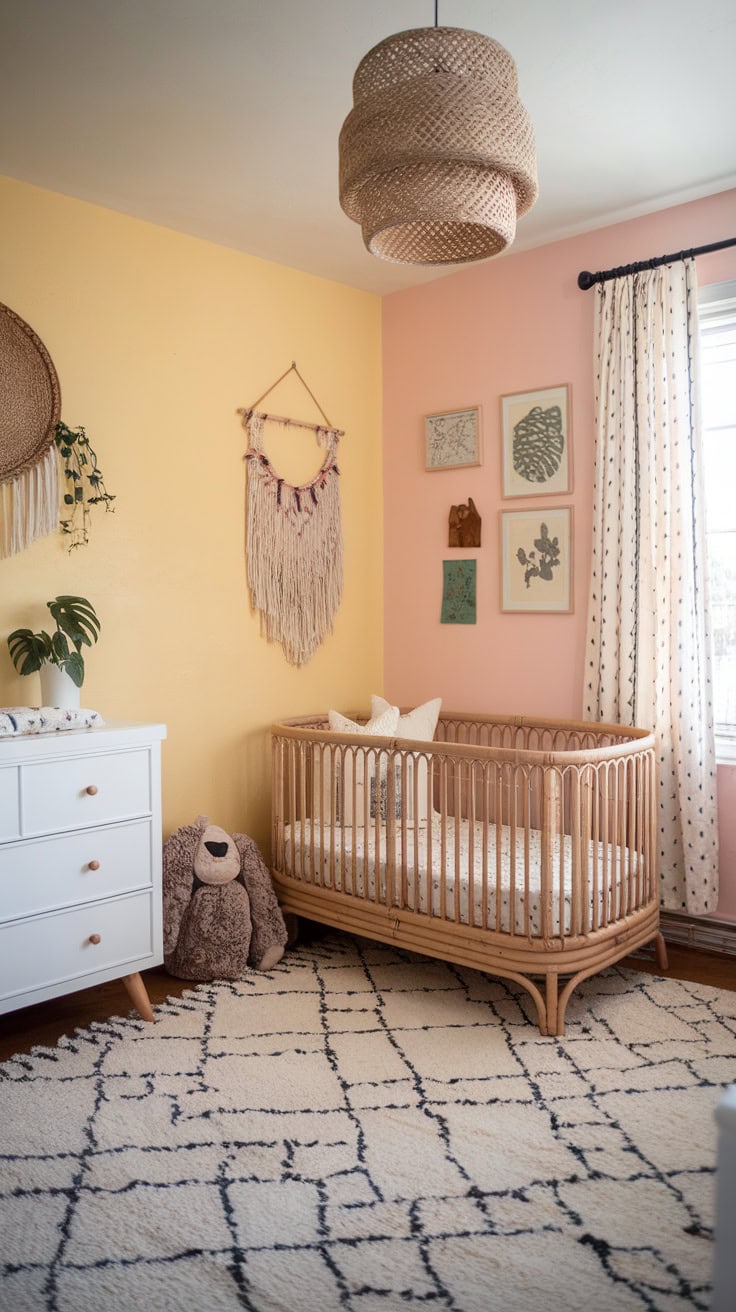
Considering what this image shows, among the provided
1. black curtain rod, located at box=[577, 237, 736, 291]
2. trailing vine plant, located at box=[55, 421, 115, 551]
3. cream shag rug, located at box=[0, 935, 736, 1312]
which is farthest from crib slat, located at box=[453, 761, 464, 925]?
black curtain rod, located at box=[577, 237, 736, 291]

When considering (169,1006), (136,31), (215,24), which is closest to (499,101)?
(215,24)

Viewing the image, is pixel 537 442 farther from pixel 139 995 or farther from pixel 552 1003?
pixel 139 995

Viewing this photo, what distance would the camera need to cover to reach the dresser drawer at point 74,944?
7.86 ft

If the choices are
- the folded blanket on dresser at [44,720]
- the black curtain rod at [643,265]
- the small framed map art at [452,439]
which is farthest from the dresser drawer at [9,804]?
the black curtain rod at [643,265]

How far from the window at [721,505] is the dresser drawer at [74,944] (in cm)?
189

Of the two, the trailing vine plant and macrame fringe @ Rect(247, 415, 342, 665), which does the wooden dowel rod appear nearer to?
macrame fringe @ Rect(247, 415, 342, 665)

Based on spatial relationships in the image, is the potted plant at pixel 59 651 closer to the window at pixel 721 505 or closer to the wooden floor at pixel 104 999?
the wooden floor at pixel 104 999

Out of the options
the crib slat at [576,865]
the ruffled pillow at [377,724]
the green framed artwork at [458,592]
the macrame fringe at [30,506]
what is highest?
the macrame fringe at [30,506]

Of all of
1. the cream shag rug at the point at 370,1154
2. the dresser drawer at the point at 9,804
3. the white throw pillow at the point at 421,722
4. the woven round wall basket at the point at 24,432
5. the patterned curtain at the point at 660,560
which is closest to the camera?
the cream shag rug at the point at 370,1154

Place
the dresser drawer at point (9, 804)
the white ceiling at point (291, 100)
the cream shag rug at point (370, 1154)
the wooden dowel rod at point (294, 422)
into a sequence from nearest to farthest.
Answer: the cream shag rug at point (370, 1154) → the white ceiling at point (291, 100) → the dresser drawer at point (9, 804) → the wooden dowel rod at point (294, 422)

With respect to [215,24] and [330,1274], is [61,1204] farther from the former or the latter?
[215,24]

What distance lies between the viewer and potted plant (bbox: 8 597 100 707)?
107 inches

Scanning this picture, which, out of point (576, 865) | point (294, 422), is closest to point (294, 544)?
point (294, 422)

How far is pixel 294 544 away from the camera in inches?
147
